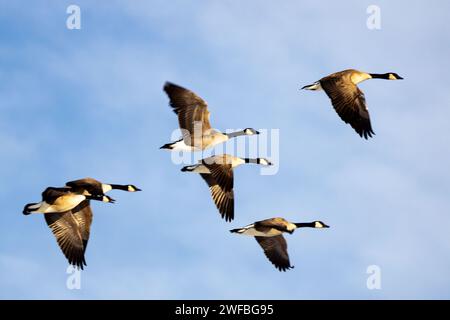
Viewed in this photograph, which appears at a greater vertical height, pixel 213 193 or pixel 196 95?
pixel 196 95

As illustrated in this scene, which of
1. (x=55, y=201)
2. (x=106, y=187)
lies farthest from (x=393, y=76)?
(x=55, y=201)

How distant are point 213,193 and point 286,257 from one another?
7.31 feet

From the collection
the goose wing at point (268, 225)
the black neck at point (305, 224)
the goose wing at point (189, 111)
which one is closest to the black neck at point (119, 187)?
the goose wing at point (189, 111)

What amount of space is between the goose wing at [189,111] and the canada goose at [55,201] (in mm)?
2473

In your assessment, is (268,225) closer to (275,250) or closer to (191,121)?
(275,250)

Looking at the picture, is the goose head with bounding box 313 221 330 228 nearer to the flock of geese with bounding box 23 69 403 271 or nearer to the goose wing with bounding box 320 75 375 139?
the flock of geese with bounding box 23 69 403 271

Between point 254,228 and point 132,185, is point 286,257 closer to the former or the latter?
point 254,228

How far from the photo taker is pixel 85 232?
17.1 m

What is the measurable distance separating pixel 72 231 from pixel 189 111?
10.5 ft

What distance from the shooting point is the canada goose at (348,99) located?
1688cm
